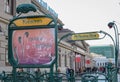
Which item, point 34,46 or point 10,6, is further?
point 10,6

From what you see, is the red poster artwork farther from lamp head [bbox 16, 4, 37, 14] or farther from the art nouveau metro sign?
lamp head [bbox 16, 4, 37, 14]

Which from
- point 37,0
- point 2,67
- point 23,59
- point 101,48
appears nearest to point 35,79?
point 23,59

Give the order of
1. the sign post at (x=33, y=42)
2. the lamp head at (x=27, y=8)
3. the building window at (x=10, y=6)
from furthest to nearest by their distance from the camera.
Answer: the building window at (x=10, y=6), the lamp head at (x=27, y=8), the sign post at (x=33, y=42)

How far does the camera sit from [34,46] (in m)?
10.3

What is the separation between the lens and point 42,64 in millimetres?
10242

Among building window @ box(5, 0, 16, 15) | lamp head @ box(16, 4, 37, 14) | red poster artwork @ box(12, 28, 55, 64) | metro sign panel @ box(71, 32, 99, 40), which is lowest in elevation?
red poster artwork @ box(12, 28, 55, 64)

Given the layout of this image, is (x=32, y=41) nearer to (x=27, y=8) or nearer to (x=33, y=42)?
(x=33, y=42)

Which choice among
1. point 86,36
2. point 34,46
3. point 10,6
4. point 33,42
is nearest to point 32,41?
point 33,42

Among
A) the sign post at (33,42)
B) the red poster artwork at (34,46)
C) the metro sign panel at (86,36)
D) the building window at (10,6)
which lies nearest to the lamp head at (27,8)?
the sign post at (33,42)

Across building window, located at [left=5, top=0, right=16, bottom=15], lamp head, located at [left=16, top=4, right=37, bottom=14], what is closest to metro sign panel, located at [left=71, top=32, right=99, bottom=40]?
building window, located at [left=5, top=0, right=16, bottom=15]

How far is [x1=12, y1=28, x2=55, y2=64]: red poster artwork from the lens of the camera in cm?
1010

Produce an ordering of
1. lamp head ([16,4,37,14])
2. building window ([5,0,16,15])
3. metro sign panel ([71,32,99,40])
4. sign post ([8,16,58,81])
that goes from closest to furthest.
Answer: sign post ([8,16,58,81]) < lamp head ([16,4,37,14]) < metro sign panel ([71,32,99,40]) < building window ([5,0,16,15])

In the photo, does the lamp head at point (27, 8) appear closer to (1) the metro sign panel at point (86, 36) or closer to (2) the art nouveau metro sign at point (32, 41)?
(2) the art nouveau metro sign at point (32, 41)

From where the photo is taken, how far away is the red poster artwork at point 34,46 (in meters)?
10.1
